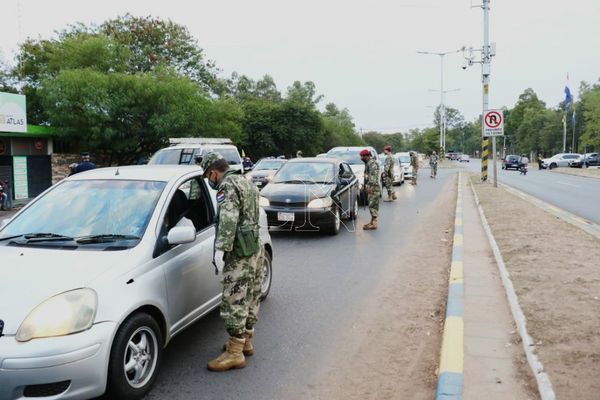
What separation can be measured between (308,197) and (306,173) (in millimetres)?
1238

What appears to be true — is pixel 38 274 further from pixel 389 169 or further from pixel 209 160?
pixel 389 169

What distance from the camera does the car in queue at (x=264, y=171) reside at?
19.3 m

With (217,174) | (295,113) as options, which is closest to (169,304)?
(217,174)

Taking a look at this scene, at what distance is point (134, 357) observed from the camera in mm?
3764

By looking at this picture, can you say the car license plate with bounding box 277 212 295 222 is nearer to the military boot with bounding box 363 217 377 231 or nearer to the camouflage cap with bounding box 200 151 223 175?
the military boot with bounding box 363 217 377 231

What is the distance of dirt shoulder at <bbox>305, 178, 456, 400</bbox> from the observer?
403 cm

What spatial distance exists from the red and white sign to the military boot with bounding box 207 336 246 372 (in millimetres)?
18868

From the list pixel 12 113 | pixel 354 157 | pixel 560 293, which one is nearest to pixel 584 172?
pixel 354 157

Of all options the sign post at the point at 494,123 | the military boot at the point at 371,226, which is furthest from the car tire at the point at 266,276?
the sign post at the point at 494,123

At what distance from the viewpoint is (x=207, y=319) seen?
559 cm

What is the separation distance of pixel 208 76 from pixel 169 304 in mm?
42374

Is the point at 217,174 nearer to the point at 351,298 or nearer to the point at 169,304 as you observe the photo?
the point at 169,304

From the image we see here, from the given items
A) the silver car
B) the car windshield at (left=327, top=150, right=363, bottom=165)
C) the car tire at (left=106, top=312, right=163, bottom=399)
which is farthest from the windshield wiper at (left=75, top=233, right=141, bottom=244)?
the car windshield at (left=327, top=150, right=363, bottom=165)

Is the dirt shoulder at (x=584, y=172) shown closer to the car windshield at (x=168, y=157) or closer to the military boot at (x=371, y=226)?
the military boot at (x=371, y=226)
